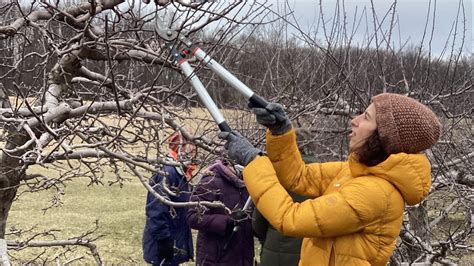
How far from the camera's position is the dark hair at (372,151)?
223 centimetres

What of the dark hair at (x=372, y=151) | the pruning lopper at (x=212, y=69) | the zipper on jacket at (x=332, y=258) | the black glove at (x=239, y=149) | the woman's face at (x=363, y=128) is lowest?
the zipper on jacket at (x=332, y=258)

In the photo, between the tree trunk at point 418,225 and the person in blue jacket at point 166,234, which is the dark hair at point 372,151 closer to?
the tree trunk at point 418,225

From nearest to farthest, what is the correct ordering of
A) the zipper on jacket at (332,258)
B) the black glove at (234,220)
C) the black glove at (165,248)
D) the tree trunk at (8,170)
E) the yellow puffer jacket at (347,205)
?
the yellow puffer jacket at (347,205), the zipper on jacket at (332,258), the tree trunk at (8,170), the black glove at (234,220), the black glove at (165,248)

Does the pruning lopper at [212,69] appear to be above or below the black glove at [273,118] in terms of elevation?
above

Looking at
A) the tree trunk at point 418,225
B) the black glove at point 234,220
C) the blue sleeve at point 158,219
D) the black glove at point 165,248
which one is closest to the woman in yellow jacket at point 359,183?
the black glove at point 234,220

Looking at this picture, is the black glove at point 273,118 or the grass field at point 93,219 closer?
the black glove at point 273,118

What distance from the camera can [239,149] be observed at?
2162 millimetres

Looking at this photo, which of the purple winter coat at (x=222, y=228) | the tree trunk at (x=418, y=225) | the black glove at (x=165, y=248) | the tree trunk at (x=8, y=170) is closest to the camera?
the tree trunk at (x=8, y=170)

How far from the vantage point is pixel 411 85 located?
5.70m

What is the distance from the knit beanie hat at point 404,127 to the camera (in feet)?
7.13

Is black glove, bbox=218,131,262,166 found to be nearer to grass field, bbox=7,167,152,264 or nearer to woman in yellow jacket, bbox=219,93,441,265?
woman in yellow jacket, bbox=219,93,441,265

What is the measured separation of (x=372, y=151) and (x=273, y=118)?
1.35ft

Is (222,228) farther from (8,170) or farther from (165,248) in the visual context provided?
(8,170)

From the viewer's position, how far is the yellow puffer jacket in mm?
2100
